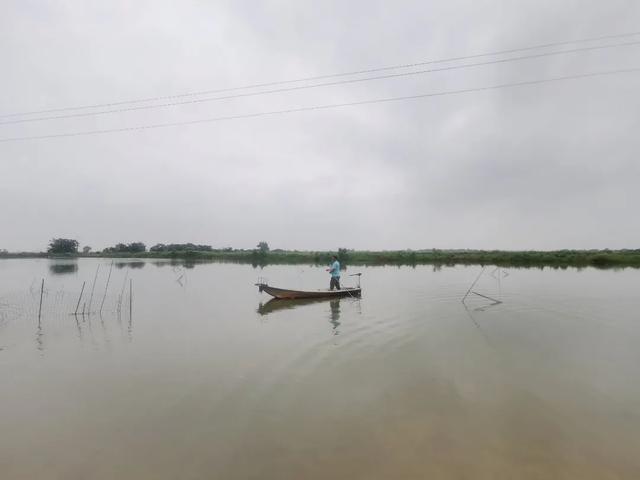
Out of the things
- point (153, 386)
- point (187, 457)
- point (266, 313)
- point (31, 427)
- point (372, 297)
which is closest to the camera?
point (187, 457)

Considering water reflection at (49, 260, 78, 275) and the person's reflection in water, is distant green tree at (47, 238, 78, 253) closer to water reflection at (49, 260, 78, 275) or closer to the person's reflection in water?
water reflection at (49, 260, 78, 275)

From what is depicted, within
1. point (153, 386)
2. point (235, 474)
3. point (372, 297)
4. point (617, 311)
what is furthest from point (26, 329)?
point (617, 311)

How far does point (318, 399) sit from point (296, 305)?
30.4ft

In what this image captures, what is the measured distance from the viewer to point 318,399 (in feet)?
18.7

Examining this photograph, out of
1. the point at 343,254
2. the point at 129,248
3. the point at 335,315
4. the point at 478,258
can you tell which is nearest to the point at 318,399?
the point at 335,315

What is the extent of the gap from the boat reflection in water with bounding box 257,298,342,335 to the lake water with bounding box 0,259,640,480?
1374 millimetres

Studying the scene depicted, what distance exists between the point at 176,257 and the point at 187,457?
2977 inches

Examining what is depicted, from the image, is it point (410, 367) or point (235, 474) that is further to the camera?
point (410, 367)

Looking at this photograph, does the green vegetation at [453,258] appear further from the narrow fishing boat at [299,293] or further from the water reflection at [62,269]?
the narrow fishing boat at [299,293]

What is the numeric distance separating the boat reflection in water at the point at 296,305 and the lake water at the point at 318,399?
137 cm

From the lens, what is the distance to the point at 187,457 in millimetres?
4160

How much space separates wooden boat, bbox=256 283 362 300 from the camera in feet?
50.5

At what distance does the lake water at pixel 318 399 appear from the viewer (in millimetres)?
4078

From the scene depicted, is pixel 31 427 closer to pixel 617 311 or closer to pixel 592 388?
pixel 592 388
